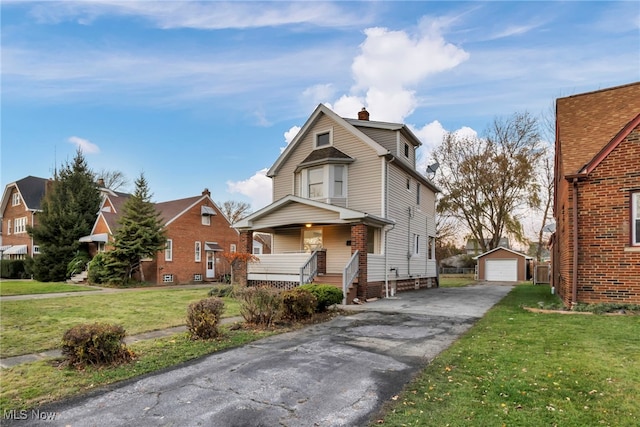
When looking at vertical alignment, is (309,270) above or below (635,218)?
below

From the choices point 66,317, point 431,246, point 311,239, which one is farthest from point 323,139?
point 66,317

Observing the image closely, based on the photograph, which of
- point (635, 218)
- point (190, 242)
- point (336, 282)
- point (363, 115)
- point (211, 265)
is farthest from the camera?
point (211, 265)

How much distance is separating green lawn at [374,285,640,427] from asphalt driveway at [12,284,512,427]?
1.31 feet

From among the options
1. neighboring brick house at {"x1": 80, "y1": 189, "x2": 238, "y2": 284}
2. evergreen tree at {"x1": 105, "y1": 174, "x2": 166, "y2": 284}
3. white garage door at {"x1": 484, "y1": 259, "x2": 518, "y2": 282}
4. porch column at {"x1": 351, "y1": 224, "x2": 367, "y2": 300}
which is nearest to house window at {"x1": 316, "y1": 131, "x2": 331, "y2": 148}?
porch column at {"x1": 351, "y1": 224, "x2": 367, "y2": 300}

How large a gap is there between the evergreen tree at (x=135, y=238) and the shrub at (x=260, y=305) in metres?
16.1

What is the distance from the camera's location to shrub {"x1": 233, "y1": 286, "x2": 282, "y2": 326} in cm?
845

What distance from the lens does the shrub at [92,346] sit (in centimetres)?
540

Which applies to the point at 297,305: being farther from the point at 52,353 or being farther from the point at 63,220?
the point at 63,220

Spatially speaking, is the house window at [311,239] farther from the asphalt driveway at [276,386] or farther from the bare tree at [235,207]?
the bare tree at [235,207]

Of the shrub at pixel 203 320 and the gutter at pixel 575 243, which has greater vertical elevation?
the gutter at pixel 575 243

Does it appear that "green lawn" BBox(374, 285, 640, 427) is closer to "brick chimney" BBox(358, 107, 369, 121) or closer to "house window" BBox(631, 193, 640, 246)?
"house window" BBox(631, 193, 640, 246)

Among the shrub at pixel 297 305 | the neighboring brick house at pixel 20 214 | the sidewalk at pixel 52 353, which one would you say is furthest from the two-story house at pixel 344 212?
the neighboring brick house at pixel 20 214

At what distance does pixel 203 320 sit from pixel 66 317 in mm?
5734

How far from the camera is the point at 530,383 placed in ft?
14.9
